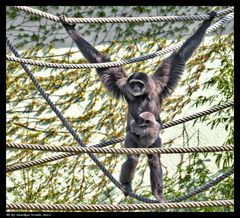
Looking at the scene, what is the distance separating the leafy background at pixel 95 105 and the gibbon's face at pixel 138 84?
233 cm

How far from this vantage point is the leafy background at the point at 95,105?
872 centimetres

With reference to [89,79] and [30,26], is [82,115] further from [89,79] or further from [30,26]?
[30,26]

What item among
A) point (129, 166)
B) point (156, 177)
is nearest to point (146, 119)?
point (129, 166)

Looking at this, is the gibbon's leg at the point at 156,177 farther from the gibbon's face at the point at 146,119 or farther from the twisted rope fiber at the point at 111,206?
the twisted rope fiber at the point at 111,206

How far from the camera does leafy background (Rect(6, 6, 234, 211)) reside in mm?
8719

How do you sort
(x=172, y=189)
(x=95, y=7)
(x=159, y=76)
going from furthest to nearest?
(x=95, y=7)
(x=172, y=189)
(x=159, y=76)

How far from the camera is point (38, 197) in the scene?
8703mm

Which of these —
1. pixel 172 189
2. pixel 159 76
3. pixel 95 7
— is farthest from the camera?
pixel 95 7

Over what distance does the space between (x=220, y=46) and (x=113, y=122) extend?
219cm

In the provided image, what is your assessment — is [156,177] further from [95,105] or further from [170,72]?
[95,105]

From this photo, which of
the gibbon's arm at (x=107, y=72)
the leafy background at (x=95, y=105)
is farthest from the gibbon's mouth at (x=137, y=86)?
the leafy background at (x=95, y=105)

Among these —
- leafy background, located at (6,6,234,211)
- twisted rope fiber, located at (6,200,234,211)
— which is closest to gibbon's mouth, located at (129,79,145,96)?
twisted rope fiber, located at (6,200,234,211)

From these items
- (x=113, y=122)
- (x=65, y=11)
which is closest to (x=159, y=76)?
(x=113, y=122)

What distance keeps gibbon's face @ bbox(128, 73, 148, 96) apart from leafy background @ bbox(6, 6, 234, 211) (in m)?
2.33
